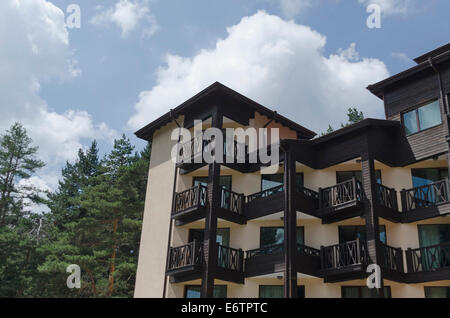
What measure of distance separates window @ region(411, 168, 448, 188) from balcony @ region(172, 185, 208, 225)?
933 centimetres

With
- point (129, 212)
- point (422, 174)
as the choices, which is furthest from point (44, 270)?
point (422, 174)

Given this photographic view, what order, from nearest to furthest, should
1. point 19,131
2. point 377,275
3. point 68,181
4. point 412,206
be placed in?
1. point 377,275
2. point 412,206
3. point 19,131
4. point 68,181

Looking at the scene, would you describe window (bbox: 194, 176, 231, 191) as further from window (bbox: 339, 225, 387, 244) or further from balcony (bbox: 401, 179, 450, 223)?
balcony (bbox: 401, 179, 450, 223)

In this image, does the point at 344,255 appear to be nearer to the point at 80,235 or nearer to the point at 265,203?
the point at 265,203

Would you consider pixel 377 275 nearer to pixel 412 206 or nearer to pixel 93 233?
pixel 412 206

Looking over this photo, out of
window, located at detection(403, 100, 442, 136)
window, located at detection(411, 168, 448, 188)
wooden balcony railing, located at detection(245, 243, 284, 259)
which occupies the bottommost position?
wooden balcony railing, located at detection(245, 243, 284, 259)

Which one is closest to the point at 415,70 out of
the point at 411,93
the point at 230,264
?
the point at 411,93

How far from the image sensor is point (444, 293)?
1956 cm

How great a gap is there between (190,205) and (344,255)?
7205 mm

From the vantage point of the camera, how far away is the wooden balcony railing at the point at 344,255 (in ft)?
63.8

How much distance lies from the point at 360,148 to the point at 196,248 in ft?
27.6

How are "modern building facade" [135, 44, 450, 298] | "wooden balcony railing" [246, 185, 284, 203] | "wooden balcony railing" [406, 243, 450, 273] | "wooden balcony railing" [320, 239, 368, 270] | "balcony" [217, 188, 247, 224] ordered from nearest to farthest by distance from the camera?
"wooden balcony railing" [406, 243, 450, 273] → "wooden balcony railing" [320, 239, 368, 270] → "modern building facade" [135, 44, 450, 298] → "balcony" [217, 188, 247, 224] → "wooden balcony railing" [246, 185, 284, 203]

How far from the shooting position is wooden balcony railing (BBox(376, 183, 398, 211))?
67.9ft

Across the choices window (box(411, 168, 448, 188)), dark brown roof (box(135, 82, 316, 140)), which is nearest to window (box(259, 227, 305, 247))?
window (box(411, 168, 448, 188))
